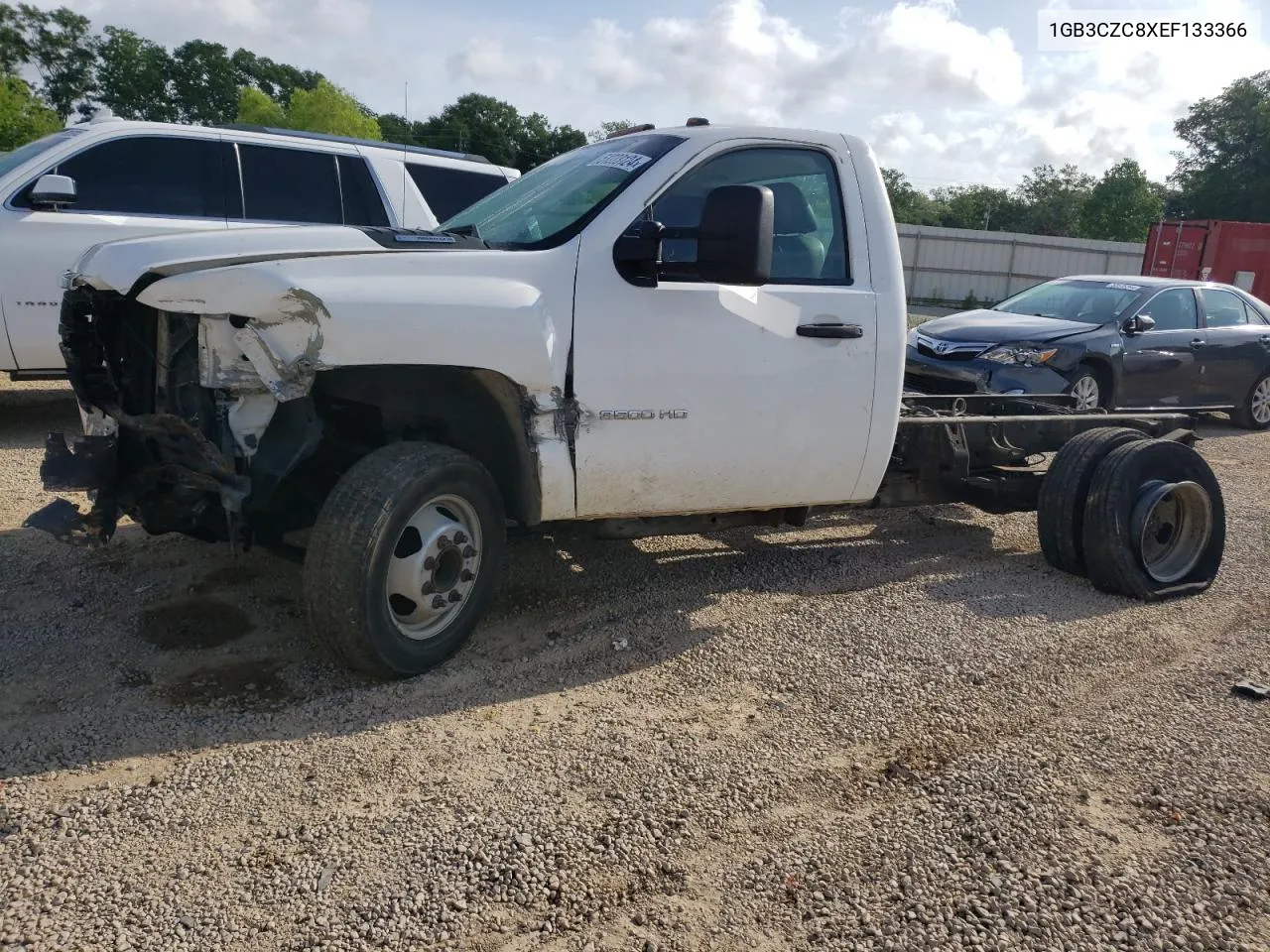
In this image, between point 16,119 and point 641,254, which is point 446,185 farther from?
point 16,119

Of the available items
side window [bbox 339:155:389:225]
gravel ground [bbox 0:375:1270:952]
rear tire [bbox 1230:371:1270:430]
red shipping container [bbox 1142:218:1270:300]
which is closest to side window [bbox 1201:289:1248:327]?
rear tire [bbox 1230:371:1270:430]

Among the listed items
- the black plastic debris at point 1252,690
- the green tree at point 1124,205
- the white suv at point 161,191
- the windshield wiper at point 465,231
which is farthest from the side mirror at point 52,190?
the green tree at point 1124,205

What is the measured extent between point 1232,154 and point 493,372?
167ft

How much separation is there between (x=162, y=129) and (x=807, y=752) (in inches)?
269

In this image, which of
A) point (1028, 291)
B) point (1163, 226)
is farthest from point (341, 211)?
point (1163, 226)

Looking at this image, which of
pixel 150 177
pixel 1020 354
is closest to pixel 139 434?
pixel 150 177

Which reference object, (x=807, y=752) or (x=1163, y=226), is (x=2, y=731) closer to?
(x=807, y=752)

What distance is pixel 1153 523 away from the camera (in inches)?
207

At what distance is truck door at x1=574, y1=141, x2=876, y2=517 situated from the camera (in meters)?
3.77

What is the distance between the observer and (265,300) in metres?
3.07

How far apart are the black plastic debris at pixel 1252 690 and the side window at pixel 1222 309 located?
8.17m

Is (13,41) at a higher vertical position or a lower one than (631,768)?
higher

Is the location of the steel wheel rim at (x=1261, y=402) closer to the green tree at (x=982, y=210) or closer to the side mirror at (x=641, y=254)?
the side mirror at (x=641, y=254)

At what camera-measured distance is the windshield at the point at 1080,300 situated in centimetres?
1011
